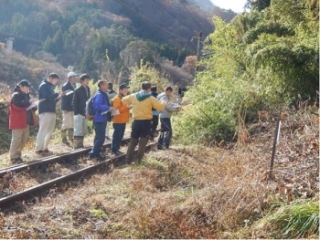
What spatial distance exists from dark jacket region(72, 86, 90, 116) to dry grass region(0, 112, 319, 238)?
3.40 meters

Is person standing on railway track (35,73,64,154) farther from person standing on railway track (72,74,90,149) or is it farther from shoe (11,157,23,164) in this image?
shoe (11,157,23,164)

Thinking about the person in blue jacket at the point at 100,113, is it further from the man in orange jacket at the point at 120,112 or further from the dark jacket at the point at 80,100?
the dark jacket at the point at 80,100

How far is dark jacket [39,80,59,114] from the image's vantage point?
9.16 m

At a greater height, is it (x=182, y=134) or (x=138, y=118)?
(x=138, y=118)

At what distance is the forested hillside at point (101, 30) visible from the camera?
149 feet

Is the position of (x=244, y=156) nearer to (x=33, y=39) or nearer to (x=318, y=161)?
(x=318, y=161)

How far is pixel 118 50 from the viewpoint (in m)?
50.0

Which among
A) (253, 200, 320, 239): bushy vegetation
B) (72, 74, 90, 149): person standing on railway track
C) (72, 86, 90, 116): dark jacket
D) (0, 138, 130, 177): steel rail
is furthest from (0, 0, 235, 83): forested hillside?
(253, 200, 320, 239): bushy vegetation

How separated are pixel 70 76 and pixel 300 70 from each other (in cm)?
549

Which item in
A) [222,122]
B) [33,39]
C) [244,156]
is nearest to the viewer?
[244,156]

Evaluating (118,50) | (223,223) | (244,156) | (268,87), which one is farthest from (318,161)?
(118,50)

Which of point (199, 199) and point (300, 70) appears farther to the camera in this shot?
point (300, 70)

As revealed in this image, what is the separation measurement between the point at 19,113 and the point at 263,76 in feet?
18.8

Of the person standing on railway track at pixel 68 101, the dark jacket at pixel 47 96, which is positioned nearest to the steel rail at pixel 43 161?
the dark jacket at pixel 47 96
